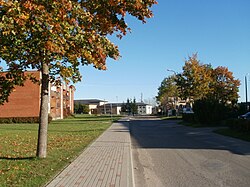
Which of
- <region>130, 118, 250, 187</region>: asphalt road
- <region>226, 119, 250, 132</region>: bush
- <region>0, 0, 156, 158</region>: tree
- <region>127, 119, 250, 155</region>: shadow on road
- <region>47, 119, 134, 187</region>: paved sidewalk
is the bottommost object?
<region>130, 118, 250, 187</region>: asphalt road

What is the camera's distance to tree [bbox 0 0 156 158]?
6.43 meters

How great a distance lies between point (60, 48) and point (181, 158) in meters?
6.70

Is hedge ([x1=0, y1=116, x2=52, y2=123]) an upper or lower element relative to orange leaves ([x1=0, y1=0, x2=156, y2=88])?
lower

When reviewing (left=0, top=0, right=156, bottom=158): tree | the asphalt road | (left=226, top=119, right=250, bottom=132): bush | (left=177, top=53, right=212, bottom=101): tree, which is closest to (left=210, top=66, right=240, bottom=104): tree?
(left=177, top=53, right=212, bottom=101): tree

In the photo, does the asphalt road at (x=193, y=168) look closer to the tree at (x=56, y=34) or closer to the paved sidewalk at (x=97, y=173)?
the paved sidewalk at (x=97, y=173)

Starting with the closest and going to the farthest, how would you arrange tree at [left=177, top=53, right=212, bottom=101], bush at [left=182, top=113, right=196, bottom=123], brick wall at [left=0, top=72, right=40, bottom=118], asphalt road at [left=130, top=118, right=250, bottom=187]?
1. asphalt road at [left=130, top=118, right=250, bottom=187]
2. bush at [left=182, top=113, right=196, bottom=123]
3. tree at [left=177, top=53, right=212, bottom=101]
4. brick wall at [left=0, top=72, right=40, bottom=118]

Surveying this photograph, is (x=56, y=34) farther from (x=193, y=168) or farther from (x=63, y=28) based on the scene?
(x=193, y=168)

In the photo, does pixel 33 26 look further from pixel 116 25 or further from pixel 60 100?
pixel 60 100

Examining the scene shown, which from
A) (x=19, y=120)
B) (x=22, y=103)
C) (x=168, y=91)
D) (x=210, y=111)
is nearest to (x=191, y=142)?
(x=210, y=111)

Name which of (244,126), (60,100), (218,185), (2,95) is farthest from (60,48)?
(60,100)

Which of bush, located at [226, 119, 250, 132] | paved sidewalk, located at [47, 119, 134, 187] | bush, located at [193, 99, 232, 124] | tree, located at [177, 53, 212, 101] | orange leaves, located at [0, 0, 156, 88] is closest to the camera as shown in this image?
orange leaves, located at [0, 0, 156, 88]

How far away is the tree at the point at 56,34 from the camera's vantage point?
21.1 ft

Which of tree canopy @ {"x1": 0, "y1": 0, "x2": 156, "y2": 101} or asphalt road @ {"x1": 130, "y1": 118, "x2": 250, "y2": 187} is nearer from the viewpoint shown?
tree canopy @ {"x1": 0, "y1": 0, "x2": 156, "y2": 101}

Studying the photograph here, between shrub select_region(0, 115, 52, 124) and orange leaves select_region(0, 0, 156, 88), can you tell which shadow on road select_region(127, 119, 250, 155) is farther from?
shrub select_region(0, 115, 52, 124)
